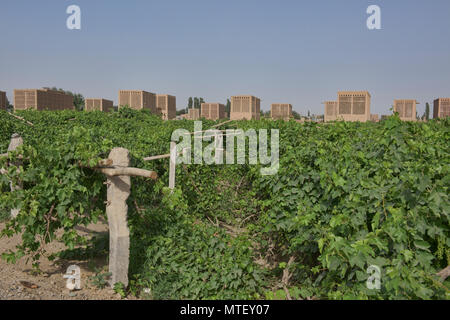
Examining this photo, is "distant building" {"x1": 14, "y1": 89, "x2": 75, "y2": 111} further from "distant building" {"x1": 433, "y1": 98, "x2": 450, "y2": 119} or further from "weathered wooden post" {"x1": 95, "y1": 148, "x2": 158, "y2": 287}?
"distant building" {"x1": 433, "y1": 98, "x2": 450, "y2": 119}

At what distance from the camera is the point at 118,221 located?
379 centimetres

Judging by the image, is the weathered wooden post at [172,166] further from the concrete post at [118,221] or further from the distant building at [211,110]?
the distant building at [211,110]

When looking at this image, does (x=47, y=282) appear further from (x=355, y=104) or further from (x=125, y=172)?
(x=355, y=104)

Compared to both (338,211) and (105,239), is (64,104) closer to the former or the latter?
(105,239)

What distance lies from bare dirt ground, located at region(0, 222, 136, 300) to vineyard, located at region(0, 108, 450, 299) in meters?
0.21

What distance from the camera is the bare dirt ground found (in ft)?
10.5

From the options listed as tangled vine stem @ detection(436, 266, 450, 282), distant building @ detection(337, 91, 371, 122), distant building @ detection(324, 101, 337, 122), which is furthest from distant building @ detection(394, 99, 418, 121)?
tangled vine stem @ detection(436, 266, 450, 282)

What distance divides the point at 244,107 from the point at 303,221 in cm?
2834

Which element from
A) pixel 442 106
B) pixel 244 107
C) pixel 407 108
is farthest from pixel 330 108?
pixel 442 106

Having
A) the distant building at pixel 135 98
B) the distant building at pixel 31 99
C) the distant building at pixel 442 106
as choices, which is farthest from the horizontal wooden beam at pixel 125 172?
the distant building at pixel 442 106

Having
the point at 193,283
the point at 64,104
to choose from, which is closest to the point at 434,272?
the point at 193,283

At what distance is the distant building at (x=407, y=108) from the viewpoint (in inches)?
1046

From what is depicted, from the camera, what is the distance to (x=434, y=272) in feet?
7.39

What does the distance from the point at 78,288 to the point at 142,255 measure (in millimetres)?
806
